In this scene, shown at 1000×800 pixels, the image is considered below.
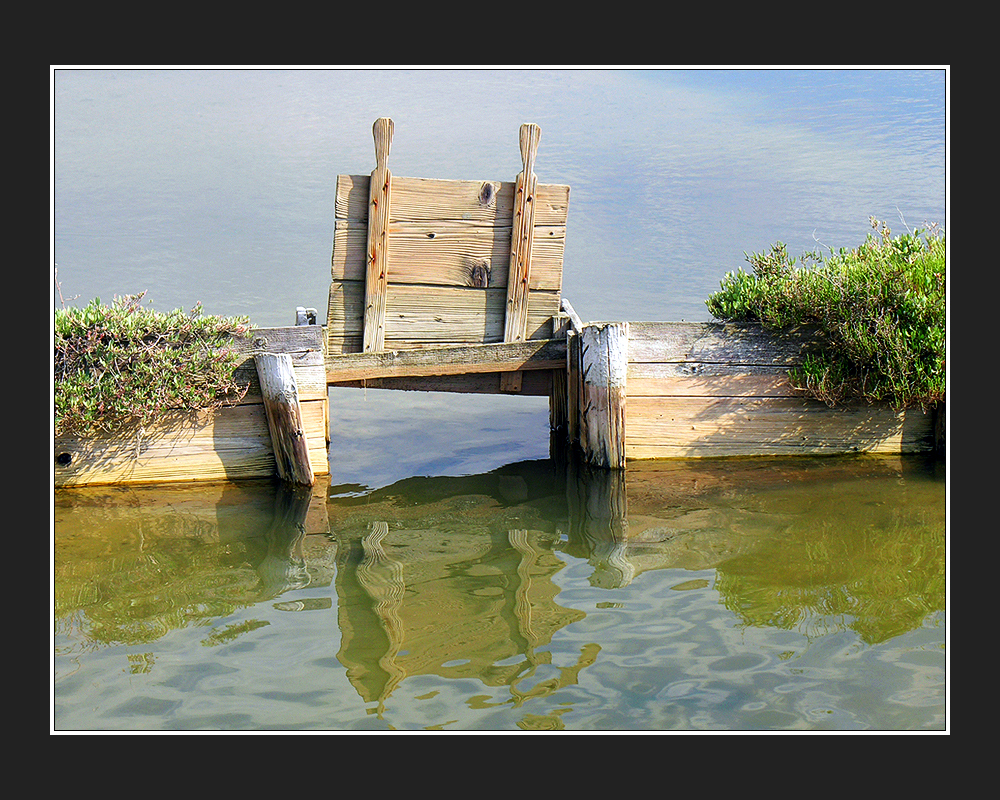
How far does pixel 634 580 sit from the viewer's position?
7.38 metres

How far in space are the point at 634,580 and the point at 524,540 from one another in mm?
1233

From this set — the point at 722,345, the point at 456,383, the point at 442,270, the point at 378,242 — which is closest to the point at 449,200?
the point at 442,270

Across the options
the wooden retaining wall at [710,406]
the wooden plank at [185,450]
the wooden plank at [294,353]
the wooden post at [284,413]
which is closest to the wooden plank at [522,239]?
the wooden retaining wall at [710,406]

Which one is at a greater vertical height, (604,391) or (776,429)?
(604,391)

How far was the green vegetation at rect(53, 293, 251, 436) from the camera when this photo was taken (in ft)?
29.5

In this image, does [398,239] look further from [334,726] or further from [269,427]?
[334,726]

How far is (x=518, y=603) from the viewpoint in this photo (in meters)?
7.00

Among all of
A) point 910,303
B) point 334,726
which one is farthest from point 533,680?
point 910,303

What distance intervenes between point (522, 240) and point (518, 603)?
432 centimetres

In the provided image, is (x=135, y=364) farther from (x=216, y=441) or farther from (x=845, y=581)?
(x=845, y=581)

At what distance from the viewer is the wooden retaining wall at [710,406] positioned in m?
9.93

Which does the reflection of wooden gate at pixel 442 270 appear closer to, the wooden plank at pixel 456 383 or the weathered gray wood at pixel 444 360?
the weathered gray wood at pixel 444 360

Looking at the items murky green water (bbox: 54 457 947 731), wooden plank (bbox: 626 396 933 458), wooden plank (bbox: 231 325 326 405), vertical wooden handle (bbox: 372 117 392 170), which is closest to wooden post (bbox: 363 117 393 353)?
vertical wooden handle (bbox: 372 117 392 170)

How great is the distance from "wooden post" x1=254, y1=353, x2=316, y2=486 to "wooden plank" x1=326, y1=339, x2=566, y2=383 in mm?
610
